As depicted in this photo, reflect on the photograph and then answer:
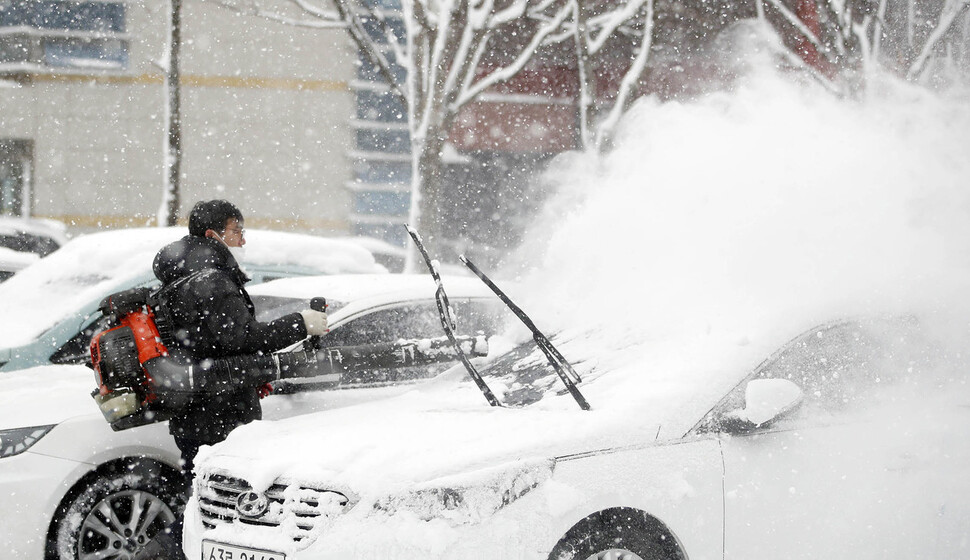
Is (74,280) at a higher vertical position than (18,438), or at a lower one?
lower

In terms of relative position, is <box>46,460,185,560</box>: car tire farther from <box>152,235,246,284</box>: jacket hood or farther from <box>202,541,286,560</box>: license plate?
<box>202,541,286,560</box>: license plate

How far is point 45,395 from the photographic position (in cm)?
519

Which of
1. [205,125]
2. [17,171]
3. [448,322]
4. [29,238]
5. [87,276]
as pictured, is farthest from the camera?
[17,171]

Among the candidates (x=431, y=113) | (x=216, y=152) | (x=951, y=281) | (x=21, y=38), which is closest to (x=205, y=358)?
(x=951, y=281)

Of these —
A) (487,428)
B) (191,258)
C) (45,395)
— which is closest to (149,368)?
(191,258)

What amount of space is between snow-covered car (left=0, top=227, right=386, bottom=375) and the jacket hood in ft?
7.26

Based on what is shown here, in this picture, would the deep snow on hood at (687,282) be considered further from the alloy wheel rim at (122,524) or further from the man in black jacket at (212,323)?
the alloy wheel rim at (122,524)

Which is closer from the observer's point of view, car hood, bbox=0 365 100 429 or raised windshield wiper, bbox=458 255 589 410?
raised windshield wiper, bbox=458 255 589 410

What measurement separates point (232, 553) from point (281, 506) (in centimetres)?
26

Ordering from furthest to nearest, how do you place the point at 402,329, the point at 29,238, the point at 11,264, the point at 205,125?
1. the point at 205,125
2. the point at 29,238
3. the point at 11,264
4. the point at 402,329

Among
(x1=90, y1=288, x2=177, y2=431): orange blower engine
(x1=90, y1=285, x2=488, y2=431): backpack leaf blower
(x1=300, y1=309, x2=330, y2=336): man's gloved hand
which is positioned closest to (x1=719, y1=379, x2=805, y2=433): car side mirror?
(x1=300, y1=309, x2=330, y2=336): man's gloved hand

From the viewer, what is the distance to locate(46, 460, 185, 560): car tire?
4.68m

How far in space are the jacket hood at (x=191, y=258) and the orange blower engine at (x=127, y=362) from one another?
16 centimetres

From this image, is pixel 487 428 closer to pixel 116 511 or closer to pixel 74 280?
pixel 116 511
